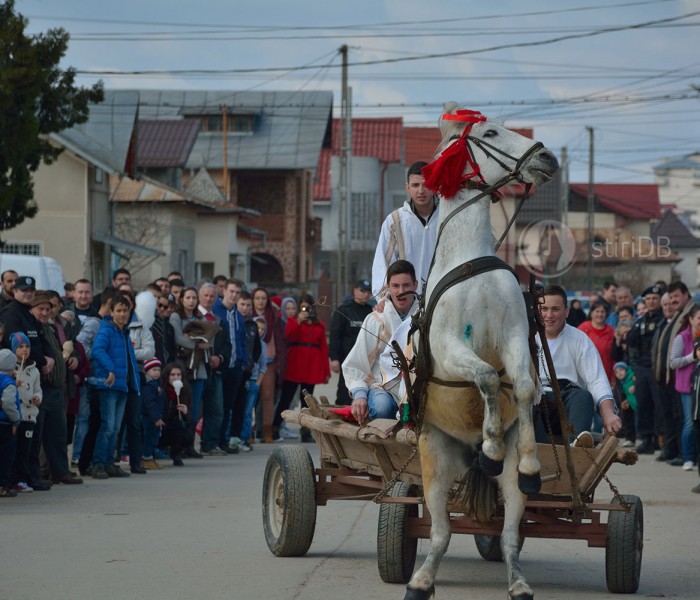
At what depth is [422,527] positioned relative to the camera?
28.8 ft

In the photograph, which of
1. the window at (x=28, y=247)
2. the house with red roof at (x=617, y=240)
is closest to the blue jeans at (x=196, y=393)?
the window at (x=28, y=247)

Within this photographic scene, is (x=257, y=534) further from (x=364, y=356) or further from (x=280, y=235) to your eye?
(x=280, y=235)

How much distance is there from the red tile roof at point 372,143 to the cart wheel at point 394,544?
2774 inches

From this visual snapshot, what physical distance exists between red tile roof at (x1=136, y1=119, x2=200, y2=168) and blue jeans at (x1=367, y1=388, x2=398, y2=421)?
1702 inches

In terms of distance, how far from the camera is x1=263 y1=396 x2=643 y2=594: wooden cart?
328 inches

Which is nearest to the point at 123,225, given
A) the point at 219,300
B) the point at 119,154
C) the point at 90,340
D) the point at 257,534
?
the point at 119,154

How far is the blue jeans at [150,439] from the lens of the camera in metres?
17.0

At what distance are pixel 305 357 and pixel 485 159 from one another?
13942 mm

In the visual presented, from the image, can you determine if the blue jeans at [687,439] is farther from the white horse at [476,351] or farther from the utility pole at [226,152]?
the utility pole at [226,152]

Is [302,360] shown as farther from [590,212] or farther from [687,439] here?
[590,212]

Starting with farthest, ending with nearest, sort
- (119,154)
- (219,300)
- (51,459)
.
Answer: (119,154)
(219,300)
(51,459)

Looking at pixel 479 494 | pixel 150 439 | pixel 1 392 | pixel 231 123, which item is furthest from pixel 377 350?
pixel 231 123

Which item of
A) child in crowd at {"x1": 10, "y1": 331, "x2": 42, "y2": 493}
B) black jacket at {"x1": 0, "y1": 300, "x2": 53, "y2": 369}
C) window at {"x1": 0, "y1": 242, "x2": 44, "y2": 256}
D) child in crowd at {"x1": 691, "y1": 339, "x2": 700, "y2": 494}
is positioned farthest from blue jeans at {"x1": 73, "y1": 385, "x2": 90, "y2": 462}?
window at {"x1": 0, "y1": 242, "x2": 44, "y2": 256}

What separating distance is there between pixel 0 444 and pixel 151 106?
51.2 meters
